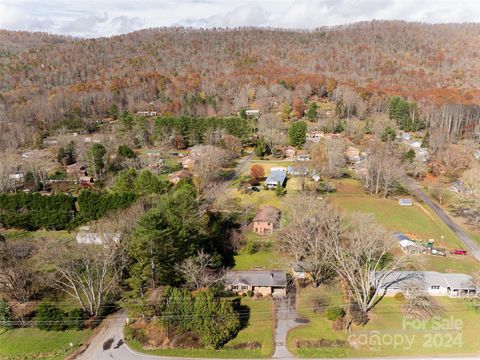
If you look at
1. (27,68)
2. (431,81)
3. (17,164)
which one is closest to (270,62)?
(431,81)

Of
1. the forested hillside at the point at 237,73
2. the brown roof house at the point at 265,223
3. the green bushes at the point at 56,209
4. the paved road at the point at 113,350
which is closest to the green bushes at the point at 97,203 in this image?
the green bushes at the point at 56,209

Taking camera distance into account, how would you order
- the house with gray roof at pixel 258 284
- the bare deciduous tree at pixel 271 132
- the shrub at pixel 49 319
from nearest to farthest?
1. the shrub at pixel 49 319
2. the house with gray roof at pixel 258 284
3. the bare deciduous tree at pixel 271 132

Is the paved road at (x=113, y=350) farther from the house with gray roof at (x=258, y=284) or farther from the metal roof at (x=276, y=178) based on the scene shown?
the metal roof at (x=276, y=178)

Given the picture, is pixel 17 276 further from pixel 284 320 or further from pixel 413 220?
pixel 413 220

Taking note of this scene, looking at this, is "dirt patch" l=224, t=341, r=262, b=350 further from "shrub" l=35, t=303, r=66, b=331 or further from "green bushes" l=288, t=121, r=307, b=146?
"green bushes" l=288, t=121, r=307, b=146

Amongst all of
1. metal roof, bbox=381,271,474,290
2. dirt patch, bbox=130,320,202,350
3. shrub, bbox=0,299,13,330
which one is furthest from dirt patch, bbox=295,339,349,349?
shrub, bbox=0,299,13,330
